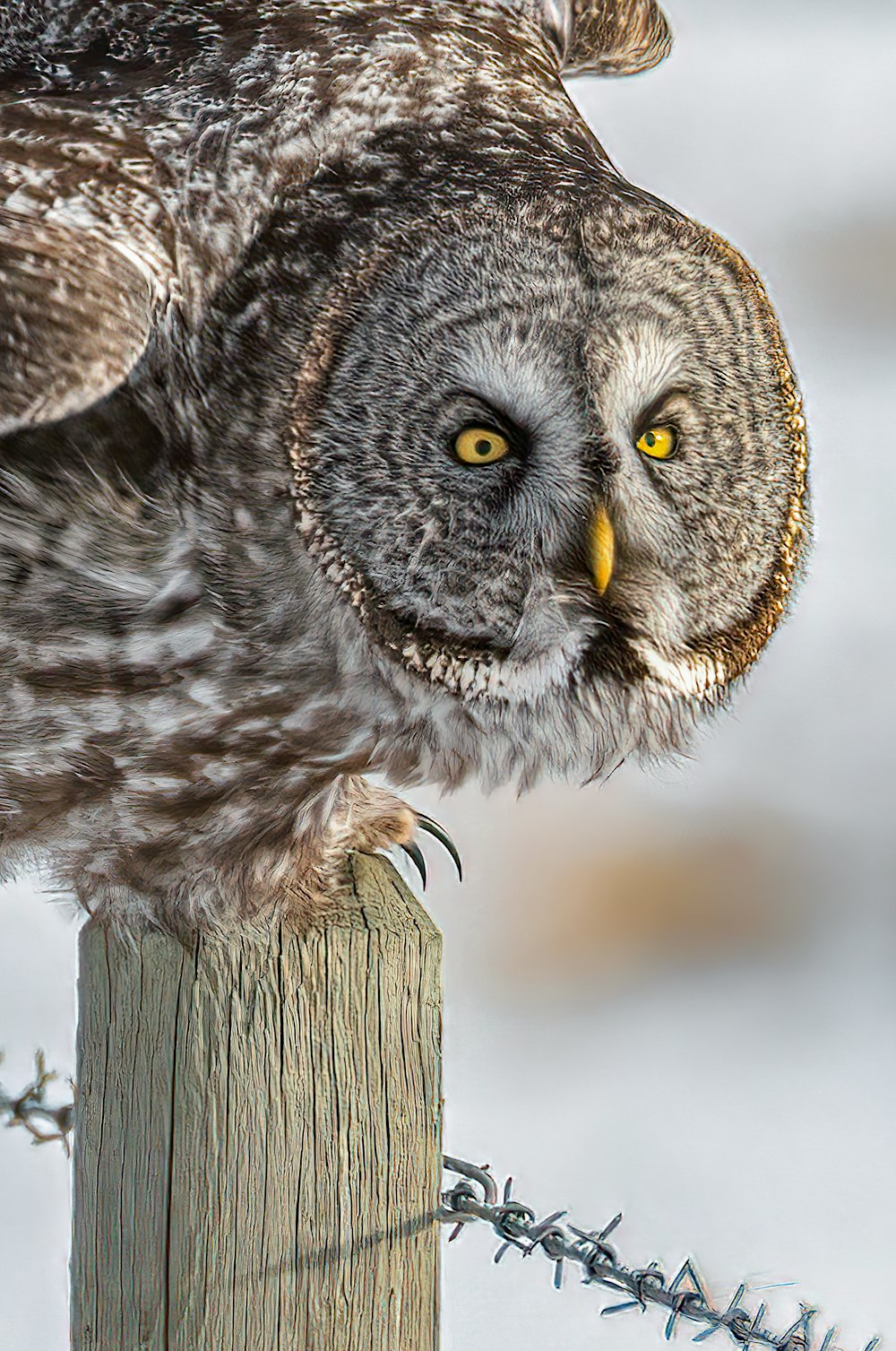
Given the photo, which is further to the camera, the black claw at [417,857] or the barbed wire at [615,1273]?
the black claw at [417,857]

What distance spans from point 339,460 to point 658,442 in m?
0.25

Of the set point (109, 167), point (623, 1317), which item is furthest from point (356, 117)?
point (623, 1317)

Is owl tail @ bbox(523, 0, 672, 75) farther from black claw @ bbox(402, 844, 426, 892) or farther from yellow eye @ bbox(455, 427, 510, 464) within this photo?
black claw @ bbox(402, 844, 426, 892)

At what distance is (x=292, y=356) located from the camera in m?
1.07

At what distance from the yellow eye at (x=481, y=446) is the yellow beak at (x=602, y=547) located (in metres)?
0.09

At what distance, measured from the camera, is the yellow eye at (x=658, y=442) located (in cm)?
105

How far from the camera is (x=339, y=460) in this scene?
3.45 ft

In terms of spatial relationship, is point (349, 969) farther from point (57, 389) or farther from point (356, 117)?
point (356, 117)

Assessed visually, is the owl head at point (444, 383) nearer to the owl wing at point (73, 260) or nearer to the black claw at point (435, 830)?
the owl wing at point (73, 260)

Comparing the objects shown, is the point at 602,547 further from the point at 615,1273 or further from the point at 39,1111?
the point at 39,1111

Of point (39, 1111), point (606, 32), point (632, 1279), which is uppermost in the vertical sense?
point (606, 32)

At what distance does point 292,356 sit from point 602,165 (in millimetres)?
348

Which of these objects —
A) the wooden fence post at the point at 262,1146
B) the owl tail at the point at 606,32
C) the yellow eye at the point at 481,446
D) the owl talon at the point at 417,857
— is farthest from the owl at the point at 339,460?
the owl tail at the point at 606,32

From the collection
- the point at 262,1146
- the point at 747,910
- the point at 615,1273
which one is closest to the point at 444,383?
the point at 262,1146
